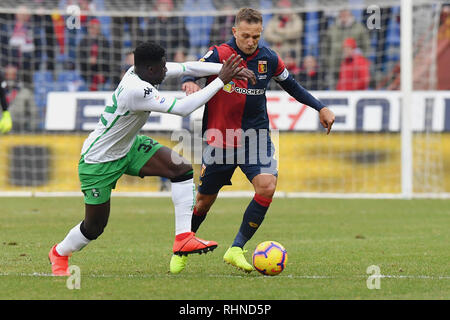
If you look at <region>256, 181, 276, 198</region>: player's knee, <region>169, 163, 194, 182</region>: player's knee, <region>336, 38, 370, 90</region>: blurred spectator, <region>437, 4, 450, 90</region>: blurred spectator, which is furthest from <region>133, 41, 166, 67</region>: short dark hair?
<region>437, 4, 450, 90</region>: blurred spectator

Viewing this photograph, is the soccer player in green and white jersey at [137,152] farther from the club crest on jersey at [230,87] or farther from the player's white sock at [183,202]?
the club crest on jersey at [230,87]

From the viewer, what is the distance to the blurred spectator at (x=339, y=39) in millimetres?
18000

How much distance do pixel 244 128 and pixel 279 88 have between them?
412 inches

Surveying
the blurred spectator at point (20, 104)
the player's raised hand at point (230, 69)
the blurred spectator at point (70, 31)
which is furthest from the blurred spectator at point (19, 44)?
the player's raised hand at point (230, 69)

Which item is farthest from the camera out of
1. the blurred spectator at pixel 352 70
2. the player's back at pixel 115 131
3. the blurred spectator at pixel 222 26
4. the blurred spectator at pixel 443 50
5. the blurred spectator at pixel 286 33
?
the blurred spectator at pixel 222 26

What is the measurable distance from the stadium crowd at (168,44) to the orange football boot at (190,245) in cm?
1097

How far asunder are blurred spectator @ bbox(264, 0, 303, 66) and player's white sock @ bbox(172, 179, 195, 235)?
11.4 m

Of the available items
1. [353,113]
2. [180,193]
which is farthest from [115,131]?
[353,113]

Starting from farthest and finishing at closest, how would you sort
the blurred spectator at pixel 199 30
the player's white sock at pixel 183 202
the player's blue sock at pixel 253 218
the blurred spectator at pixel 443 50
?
the blurred spectator at pixel 199 30 → the blurred spectator at pixel 443 50 → the player's blue sock at pixel 253 218 → the player's white sock at pixel 183 202

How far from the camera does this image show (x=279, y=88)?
59.6 feet

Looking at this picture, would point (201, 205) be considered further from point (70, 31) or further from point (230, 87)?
point (70, 31)

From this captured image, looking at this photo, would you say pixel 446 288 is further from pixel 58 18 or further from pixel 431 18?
pixel 58 18

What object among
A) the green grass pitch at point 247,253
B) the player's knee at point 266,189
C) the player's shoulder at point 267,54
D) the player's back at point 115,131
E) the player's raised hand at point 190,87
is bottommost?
the green grass pitch at point 247,253

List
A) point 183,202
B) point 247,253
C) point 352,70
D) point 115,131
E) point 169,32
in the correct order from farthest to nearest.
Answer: point 169,32 → point 352,70 → point 247,253 → point 183,202 → point 115,131
